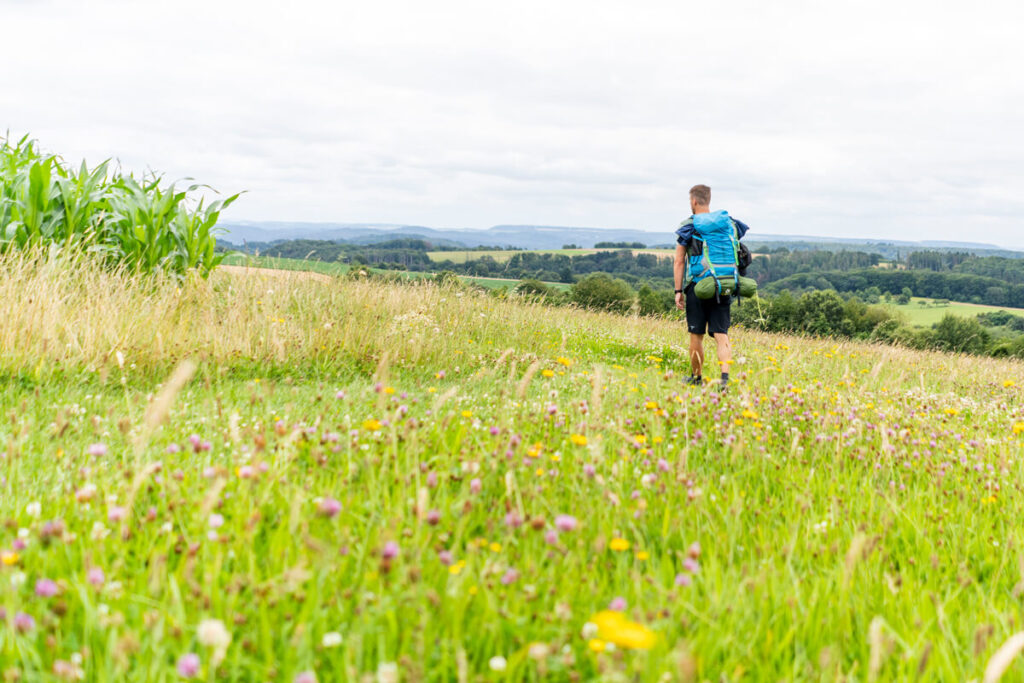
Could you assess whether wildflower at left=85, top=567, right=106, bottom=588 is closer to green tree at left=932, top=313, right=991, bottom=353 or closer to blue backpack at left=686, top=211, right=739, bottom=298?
blue backpack at left=686, top=211, right=739, bottom=298

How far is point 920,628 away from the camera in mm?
2311

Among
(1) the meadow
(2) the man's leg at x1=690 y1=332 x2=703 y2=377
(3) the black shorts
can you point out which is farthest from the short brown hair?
(1) the meadow

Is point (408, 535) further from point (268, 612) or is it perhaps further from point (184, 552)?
point (184, 552)

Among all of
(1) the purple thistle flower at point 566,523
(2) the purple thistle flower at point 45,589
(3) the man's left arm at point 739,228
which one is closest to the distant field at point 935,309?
(3) the man's left arm at point 739,228

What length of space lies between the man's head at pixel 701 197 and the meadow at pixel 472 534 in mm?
3181

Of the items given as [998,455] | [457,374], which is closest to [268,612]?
[457,374]

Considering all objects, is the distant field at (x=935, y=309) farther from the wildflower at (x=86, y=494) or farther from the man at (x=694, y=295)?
the wildflower at (x=86, y=494)

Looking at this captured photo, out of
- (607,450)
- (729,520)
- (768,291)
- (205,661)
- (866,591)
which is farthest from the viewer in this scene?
(768,291)

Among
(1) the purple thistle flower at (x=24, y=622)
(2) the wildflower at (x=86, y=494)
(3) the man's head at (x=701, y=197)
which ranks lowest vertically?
(1) the purple thistle flower at (x=24, y=622)

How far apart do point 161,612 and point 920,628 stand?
261 cm

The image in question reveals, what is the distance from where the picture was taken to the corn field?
28.7 feet

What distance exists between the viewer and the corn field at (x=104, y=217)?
8.73m

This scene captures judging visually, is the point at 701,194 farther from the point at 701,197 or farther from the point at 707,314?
the point at 707,314

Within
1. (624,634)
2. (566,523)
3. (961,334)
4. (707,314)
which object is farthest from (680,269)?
(961,334)
